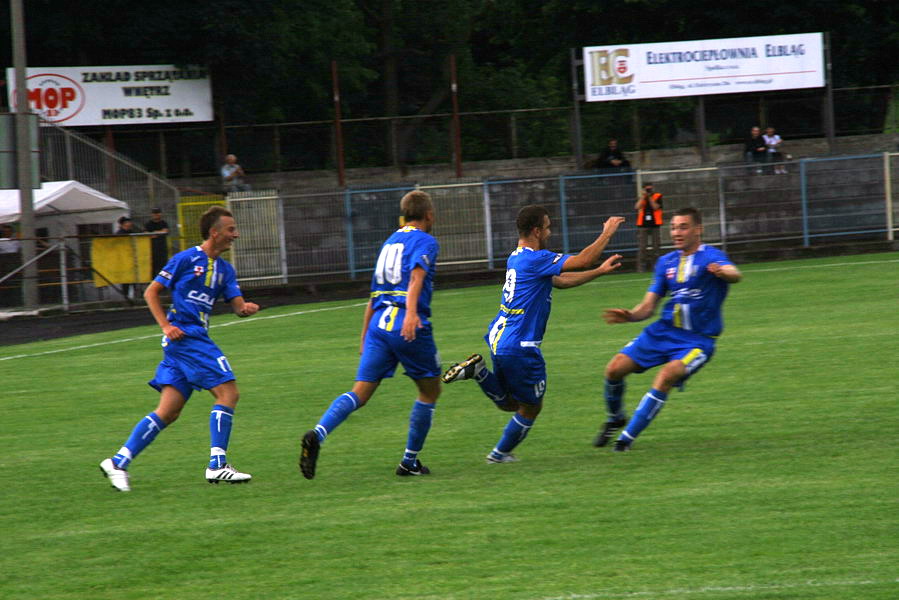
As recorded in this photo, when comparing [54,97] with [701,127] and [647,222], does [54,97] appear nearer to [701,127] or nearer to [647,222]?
[647,222]

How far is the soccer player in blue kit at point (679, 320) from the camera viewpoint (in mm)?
7770

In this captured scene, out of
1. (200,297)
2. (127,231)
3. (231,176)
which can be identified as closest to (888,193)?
(231,176)

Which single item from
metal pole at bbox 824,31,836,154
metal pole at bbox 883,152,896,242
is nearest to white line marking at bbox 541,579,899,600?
metal pole at bbox 883,152,896,242

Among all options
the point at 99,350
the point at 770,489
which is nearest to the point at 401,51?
the point at 99,350

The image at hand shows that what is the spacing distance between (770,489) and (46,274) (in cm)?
1956

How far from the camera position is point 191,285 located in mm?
7391

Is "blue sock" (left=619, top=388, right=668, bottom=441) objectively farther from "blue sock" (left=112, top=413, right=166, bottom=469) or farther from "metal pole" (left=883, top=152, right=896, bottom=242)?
"metal pole" (left=883, top=152, right=896, bottom=242)

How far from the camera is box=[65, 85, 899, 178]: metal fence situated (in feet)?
100

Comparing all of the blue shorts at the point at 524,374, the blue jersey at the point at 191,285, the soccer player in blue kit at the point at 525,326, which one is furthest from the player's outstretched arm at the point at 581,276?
the blue jersey at the point at 191,285

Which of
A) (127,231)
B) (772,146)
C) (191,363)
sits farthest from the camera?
(772,146)

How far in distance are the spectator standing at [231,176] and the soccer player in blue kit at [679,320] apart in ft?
69.5

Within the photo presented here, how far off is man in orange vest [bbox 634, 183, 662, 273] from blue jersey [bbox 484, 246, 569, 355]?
17276mm

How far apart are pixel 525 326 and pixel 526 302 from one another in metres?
0.17

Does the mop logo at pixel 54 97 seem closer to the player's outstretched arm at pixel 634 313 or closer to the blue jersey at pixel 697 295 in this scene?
the player's outstretched arm at pixel 634 313
